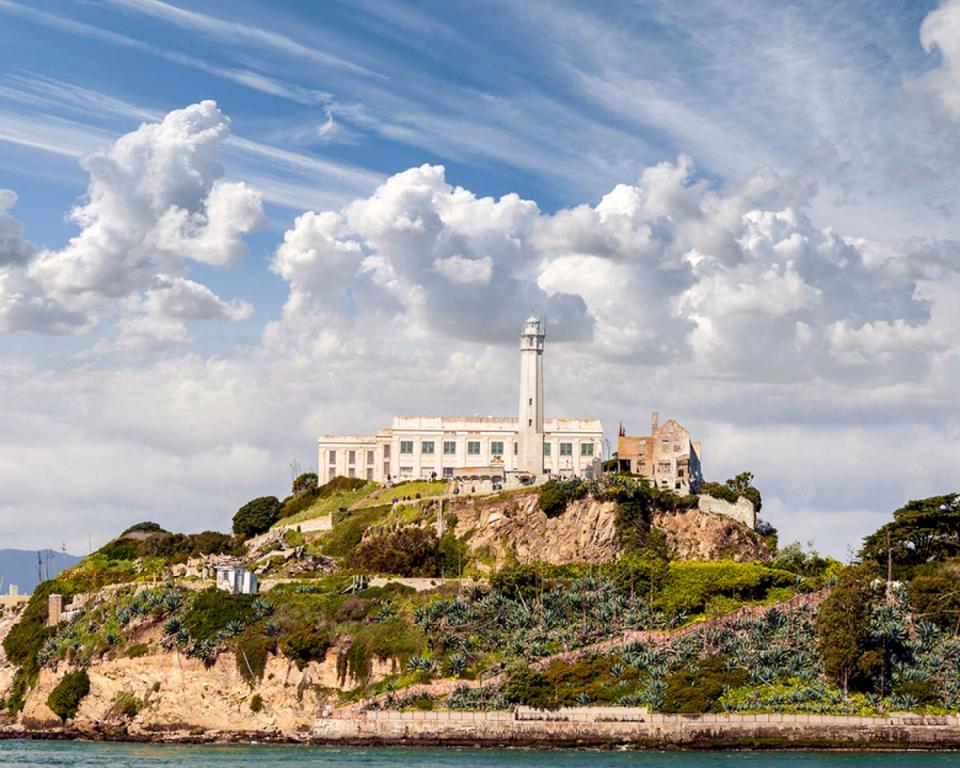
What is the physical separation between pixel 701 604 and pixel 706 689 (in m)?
10.7

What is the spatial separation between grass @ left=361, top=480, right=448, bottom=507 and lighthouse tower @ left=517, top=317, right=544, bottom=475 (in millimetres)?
7288

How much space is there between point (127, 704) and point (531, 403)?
4059cm

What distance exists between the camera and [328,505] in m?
116

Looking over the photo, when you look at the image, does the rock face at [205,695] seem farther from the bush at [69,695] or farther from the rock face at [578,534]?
the rock face at [578,534]

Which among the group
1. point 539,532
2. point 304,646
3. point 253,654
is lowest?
point 253,654

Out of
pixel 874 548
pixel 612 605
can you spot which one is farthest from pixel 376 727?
pixel 874 548

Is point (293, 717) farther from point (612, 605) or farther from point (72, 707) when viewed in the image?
point (612, 605)

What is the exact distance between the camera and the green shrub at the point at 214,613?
91000mm

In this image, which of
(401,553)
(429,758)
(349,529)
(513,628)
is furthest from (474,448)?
(429,758)

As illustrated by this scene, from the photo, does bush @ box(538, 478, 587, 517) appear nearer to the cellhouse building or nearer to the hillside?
the hillside

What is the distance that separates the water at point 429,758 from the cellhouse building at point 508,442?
1477 inches

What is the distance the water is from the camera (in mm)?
72250

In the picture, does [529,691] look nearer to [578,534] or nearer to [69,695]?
[578,534]

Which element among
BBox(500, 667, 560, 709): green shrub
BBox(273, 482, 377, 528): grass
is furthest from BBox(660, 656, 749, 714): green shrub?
BBox(273, 482, 377, 528): grass
